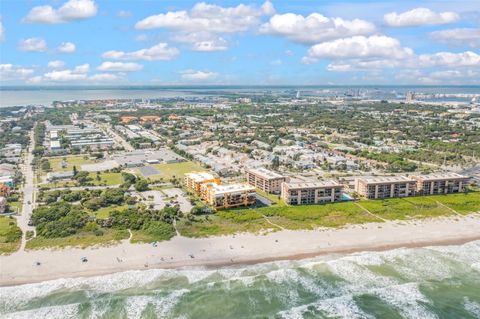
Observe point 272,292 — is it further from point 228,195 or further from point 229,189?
point 229,189

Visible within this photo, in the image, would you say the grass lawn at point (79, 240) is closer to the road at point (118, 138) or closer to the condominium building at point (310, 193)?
the condominium building at point (310, 193)

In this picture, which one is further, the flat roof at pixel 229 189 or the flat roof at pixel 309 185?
the flat roof at pixel 309 185

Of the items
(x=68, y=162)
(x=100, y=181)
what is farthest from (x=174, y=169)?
(x=68, y=162)

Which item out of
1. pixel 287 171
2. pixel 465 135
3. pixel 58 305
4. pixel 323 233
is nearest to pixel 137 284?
pixel 58 305

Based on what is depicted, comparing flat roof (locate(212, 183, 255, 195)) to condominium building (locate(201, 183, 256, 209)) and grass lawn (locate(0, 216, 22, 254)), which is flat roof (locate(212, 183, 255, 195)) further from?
grass lawn (locate(0, 216, 22, 254))

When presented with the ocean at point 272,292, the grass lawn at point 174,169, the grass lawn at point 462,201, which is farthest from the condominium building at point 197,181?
the grass lawn at point 462,201
